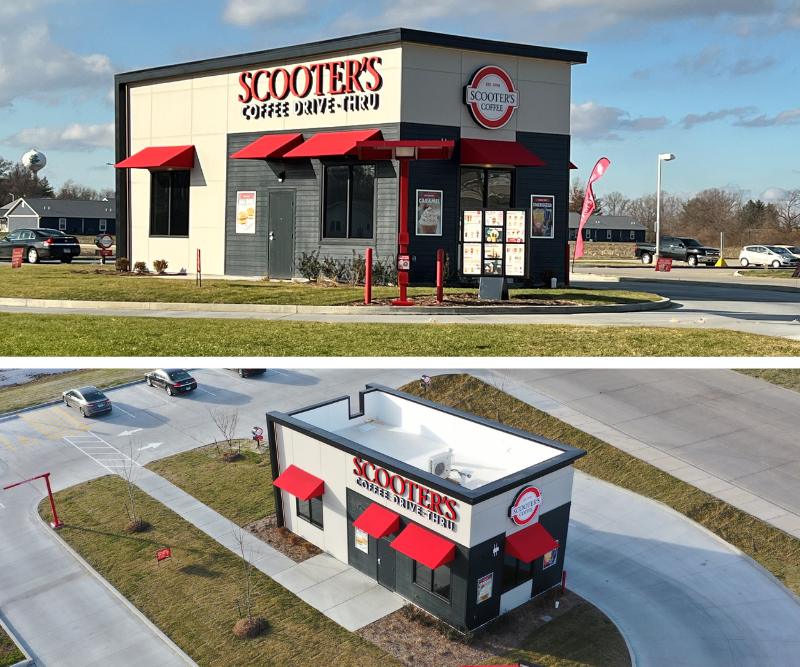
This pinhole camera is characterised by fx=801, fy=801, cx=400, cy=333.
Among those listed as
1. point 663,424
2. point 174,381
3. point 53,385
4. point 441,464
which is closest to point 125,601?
point 441,464

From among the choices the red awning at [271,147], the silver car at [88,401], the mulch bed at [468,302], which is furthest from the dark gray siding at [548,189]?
the silver car at [88,401]

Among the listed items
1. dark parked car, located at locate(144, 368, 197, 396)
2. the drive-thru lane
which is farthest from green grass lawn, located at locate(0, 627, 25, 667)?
dark parked car, located at locate(144, 368, 197, 396)

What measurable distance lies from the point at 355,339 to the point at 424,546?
165 inches

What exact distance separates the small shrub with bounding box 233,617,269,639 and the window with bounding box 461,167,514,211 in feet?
54.3

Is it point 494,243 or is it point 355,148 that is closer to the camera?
point 494,243

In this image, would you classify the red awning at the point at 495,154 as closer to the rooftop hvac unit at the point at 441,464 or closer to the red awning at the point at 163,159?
the red awning at the point at 163,159

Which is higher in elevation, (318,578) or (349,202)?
(349,202)

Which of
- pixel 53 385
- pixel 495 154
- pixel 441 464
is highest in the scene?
pixel 495 154

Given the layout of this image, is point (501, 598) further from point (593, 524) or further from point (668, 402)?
point (668, 402)

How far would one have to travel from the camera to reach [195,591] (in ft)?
47.2

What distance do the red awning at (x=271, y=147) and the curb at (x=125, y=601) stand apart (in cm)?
1386

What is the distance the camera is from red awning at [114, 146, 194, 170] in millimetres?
28953

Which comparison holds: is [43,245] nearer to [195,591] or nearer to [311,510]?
[311,510]

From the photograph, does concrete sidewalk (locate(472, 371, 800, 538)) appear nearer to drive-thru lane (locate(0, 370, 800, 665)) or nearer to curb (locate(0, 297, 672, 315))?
drive-thru lane (locate(0, 370, 800, 665))
